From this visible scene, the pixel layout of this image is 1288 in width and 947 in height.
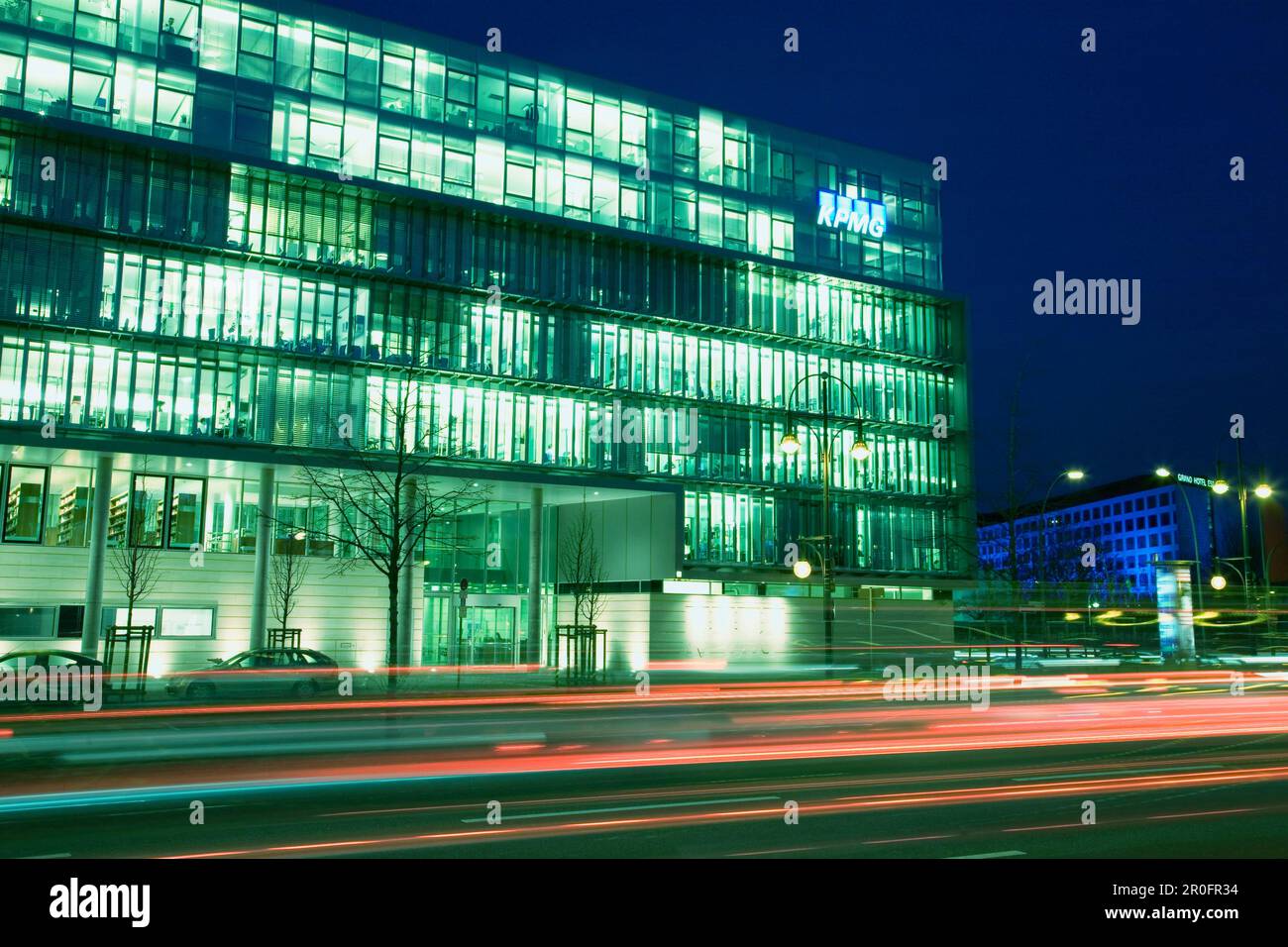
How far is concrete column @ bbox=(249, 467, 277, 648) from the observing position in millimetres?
38312

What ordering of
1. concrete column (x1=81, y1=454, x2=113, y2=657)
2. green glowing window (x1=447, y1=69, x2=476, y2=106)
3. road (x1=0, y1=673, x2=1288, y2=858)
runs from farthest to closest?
green glowing window (x1=447, y1=69, x2=476, y2=106) < concrete column (x1=81, y1=454, x2=113, y2=657) < road (x1=0, y1=673, x2=1288, y2=858)

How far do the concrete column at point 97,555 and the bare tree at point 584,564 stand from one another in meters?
18.4

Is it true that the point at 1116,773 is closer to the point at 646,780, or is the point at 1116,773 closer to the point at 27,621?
the point at 646,780

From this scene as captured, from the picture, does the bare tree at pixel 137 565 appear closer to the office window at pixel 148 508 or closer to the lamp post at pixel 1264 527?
the office window at pixel 148 508

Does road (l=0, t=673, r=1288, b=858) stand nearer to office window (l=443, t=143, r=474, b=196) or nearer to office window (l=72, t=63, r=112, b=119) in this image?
office window (l=72, t=63, r=112, b=119)

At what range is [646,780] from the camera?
14.3 m

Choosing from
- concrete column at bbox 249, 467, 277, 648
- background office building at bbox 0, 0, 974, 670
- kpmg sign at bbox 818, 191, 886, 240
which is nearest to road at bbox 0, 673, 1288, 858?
concrete column at bbox 249, 467, 277, 648

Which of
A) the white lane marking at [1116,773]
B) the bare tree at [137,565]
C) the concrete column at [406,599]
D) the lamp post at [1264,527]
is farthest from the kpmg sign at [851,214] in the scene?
the white lane marking at [1116,773]

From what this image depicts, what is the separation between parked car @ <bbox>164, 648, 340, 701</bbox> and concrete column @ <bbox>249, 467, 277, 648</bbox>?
4.36 m

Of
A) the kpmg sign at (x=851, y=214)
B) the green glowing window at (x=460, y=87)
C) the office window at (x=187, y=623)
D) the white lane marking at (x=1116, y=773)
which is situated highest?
the green glowing window at (x=460, y=87)

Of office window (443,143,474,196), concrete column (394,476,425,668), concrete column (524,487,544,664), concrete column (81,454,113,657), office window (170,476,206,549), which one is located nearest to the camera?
concrete column (81,454,113,657)

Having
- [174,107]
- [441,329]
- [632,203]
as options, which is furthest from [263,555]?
[632,203]

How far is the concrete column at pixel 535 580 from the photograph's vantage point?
43.3m

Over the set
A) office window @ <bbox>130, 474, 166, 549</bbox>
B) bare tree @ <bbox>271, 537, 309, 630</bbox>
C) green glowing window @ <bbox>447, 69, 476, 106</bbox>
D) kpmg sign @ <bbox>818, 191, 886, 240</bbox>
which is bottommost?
bare tree @ <bbox>271, 537, 309, 630</bbox>
